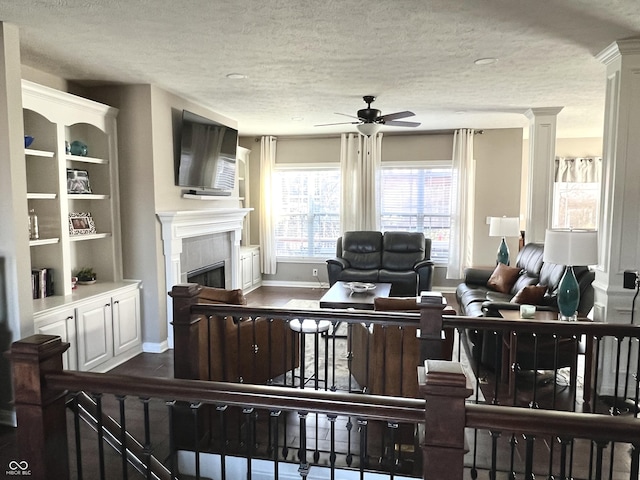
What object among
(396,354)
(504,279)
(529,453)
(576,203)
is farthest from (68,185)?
(576,203)

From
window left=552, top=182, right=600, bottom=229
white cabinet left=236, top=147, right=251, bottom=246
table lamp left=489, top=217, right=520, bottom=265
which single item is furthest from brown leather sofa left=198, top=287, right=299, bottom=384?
window left=552, top=182, right=600, bottom=229

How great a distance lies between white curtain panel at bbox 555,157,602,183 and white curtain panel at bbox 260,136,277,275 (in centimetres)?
526

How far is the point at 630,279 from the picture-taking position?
3.33 meters

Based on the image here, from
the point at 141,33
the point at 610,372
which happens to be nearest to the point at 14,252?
the point at 141,33

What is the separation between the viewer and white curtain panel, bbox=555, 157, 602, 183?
27.0 feet

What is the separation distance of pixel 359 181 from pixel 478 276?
105 inches

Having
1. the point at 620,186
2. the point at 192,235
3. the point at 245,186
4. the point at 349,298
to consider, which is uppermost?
the point at 245,186

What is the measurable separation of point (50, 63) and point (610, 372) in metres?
5.21

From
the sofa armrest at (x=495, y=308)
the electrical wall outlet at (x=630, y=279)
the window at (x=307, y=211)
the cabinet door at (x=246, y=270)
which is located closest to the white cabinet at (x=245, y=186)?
the window at (x=307, y=211)

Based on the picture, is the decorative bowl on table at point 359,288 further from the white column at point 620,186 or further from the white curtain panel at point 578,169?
the white curtain panel at point 578,169

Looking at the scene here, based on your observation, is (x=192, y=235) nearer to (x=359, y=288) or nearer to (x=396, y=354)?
(x=359, y=288)

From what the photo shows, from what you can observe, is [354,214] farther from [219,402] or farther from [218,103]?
[219,402]

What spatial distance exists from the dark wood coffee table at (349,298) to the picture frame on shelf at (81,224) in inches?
96.4

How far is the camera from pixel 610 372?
3.52 m
